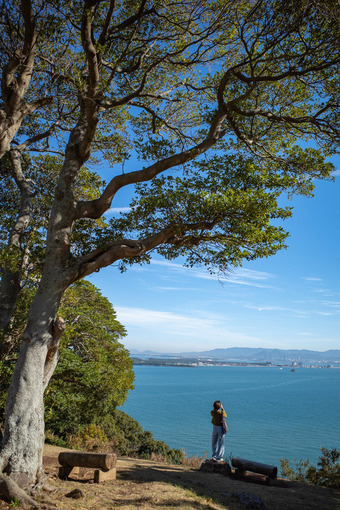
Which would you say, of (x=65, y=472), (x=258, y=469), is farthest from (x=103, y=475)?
(x=258, y=469)

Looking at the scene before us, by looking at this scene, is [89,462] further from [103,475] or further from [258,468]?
[258,468]

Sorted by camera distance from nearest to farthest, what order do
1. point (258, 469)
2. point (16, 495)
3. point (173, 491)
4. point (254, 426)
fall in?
1. point (16, 495)
2. point (173, 491)
3. point (258, 469)
4. point (254, 426)

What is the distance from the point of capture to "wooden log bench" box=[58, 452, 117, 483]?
7.57m

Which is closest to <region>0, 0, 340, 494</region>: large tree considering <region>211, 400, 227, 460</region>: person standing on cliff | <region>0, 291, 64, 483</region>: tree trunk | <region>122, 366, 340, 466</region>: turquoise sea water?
<region>0, 291, 64, 483</region>: tree trunk

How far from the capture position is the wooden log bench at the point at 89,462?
7566 mm

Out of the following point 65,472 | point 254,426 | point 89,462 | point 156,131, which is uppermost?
point 156,131

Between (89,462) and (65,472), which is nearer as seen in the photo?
(89,462)

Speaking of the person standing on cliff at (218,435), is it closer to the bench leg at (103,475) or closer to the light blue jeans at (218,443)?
the light blue jeans at (218,443)

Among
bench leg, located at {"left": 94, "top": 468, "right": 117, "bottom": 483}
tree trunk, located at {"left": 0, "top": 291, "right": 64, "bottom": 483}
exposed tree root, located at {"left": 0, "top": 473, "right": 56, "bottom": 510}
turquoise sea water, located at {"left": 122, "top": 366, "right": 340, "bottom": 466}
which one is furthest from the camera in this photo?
turquoise sea water, located at {"left": 122, "top": 366, "right": 340, "bottom": 466}

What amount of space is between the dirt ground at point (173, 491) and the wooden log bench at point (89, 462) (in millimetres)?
180

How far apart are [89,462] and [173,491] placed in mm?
1897

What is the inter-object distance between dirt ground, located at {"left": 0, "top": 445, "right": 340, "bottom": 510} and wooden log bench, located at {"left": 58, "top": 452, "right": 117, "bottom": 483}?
7.1 inches

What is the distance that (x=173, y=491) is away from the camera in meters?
7.03

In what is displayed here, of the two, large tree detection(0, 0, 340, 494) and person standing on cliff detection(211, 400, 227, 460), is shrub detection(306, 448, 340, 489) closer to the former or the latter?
person standing on cliff detection(211, 400, 227, 460)
